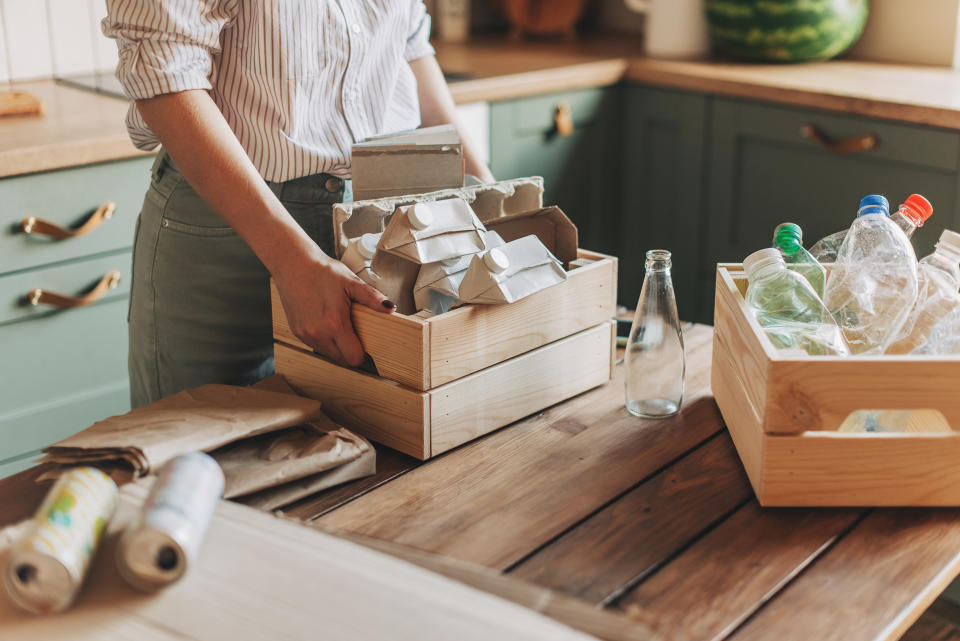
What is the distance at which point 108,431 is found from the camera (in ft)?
3.06

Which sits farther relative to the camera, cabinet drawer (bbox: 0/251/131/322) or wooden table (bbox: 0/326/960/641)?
cabinet drawer (bbox: 0/251/131/322)

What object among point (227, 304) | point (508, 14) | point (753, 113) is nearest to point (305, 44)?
point (227, 304)

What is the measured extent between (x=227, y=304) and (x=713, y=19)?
1771 millimetres

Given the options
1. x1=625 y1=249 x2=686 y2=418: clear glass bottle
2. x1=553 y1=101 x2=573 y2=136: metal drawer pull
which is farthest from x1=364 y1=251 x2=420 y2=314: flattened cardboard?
x1=553 y1=101 x2=573 y2=136: metal drawer pull

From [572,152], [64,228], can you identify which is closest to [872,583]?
[64,228]

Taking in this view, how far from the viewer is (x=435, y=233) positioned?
1.01 m

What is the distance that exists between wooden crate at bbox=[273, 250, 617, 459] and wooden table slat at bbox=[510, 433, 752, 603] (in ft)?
0.58

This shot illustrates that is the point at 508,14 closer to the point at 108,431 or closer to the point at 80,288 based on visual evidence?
the point at 80,288

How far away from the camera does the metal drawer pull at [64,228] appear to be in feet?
5.68

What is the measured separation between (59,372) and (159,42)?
963mm

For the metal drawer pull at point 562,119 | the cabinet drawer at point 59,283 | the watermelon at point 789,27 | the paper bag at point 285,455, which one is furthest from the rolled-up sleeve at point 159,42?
the watermelon at point 789,27

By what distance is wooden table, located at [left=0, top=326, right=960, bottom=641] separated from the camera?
2.50 ft

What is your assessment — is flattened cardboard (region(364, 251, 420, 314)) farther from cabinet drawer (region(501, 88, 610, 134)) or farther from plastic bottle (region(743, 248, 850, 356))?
cabinet drawer (region(501, 88, 610, 134))

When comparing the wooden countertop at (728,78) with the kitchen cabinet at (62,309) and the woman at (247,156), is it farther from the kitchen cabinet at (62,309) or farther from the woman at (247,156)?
the woman at (247,156)
